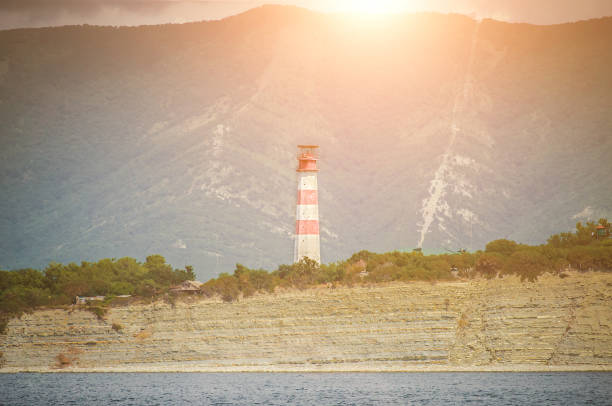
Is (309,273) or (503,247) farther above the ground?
(503,247)

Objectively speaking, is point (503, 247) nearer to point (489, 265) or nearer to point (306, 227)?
point (489, 265)

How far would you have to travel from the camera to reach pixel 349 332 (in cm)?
4997

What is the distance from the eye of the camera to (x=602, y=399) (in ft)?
121

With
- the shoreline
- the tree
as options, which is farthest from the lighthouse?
the tree

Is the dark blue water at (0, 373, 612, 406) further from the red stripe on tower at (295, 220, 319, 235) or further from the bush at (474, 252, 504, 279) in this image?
the red stripe on tower at (295, 220, 319, 235)

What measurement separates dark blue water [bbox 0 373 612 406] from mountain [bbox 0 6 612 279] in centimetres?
4865

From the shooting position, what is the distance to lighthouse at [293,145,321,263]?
5434 centimetres

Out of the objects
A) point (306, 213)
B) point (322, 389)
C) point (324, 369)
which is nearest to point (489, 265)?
point (324, 369)

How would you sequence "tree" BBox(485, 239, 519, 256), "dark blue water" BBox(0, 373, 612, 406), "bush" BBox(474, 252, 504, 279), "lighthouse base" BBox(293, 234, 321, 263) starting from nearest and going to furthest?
"dark blue water" BBox(0, 373, 612, 406) < "bush" BBox(474, 252, 504, 279) < "tree" BBox(485, 239, 519, 256) < "lighthouse base" BBox(293, 234, 321, 263)

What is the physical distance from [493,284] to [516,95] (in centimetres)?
8221

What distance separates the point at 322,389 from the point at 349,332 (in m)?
7.97

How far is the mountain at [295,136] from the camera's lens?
10394 cm

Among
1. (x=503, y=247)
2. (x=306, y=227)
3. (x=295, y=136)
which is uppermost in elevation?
(x=295, y=136)

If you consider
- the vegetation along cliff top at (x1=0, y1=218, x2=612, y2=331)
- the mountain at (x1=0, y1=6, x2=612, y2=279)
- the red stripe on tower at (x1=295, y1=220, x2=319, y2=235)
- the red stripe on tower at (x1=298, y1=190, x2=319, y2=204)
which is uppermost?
the mountain at (x1=0, y1=6, x2=612, y2=279)
